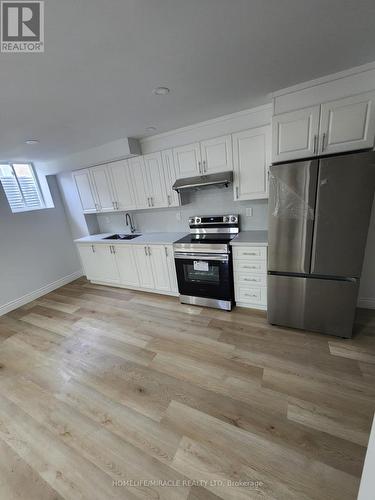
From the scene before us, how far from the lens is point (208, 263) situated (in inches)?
106

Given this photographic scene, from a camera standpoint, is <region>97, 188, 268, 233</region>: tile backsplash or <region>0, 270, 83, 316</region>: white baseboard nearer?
<region>97, 188, 268, 233</region>: tile backsplash

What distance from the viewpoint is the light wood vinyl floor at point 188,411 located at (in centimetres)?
121

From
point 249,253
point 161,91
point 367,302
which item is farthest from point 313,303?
point 161,91

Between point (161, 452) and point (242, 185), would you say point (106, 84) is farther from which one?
point (161, 452)

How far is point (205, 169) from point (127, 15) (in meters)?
1.82

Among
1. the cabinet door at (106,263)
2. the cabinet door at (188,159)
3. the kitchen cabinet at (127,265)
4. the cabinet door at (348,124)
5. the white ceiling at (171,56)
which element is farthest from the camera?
the cabinet door at (106,263)

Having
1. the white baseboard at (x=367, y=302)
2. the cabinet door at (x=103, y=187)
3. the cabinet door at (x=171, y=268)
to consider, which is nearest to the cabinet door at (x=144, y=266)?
the cabinet door at (x=171, y=268)

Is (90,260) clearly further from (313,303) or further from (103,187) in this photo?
(313,303)

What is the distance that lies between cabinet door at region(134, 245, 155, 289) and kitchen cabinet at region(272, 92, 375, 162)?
2224mm

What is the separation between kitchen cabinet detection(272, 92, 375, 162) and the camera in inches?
68.9

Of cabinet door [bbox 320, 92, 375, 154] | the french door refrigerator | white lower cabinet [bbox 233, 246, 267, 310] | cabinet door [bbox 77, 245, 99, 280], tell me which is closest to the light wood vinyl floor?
white lower cabinet [bbox 233, 246, 267, 310]

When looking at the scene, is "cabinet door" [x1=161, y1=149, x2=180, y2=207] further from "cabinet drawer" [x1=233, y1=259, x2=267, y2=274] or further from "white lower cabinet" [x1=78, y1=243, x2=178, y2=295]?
"cabinet drawer" [x1=233, y1=259, x2=267, y2=274]

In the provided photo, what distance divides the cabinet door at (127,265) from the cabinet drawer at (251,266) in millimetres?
1768

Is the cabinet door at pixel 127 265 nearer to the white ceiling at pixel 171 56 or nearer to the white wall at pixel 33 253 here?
the white wall at pixel 33 253
